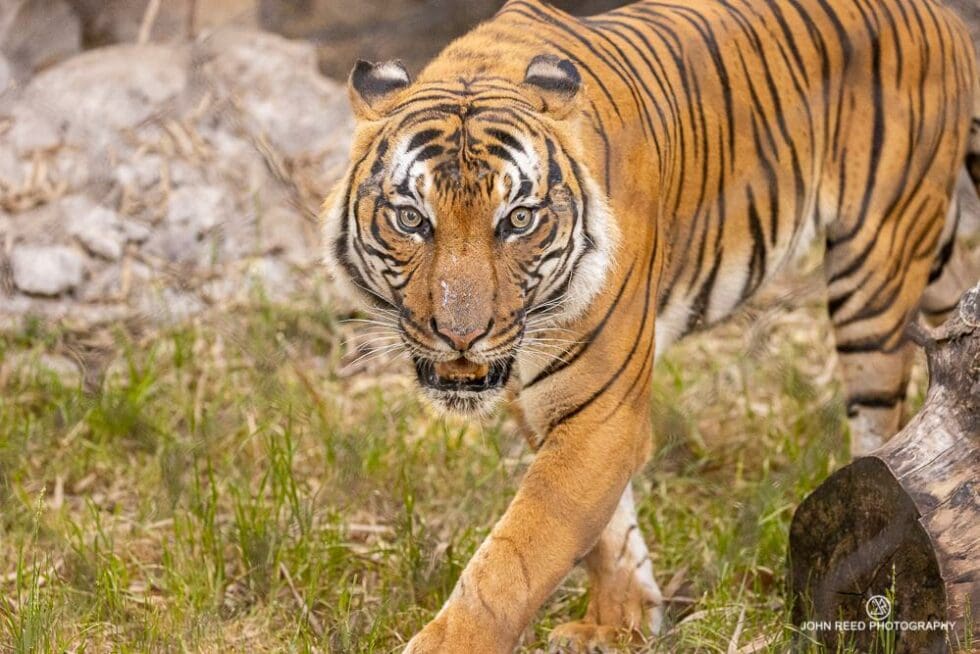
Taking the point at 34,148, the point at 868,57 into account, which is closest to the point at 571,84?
the point at 868,57

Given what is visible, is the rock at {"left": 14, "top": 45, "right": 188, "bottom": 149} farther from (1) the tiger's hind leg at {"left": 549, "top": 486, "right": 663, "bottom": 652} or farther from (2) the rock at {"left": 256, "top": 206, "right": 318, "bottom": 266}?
(1) the tiger's hind leg at {"left": 549, "top": 486, "right": 663, "bottom": 652}

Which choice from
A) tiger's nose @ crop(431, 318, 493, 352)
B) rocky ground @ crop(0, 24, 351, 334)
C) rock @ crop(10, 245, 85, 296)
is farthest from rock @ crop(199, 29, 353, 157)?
tiger's nose @ crop(431, 318, 493, 352)

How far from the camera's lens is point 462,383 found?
2213 millimetres

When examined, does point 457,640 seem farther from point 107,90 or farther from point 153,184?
point 107,90

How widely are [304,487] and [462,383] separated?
1110mm

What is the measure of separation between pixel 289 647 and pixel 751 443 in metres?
1.54

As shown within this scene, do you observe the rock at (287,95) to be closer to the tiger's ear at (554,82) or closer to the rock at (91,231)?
the rock at (91,231)

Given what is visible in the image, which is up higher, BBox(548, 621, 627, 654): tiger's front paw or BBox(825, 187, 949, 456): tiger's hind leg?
BBox(825, 187, 949, 456): tiger's hind leg

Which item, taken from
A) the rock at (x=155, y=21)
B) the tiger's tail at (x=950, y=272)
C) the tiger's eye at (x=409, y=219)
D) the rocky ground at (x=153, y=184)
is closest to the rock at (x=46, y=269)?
the rocky ground at (x=153, y=184)

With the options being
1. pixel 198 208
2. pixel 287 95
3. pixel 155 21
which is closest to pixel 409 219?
pixel 155 21

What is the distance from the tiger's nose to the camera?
81.0 inches

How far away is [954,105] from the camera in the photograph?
2869 millimetres

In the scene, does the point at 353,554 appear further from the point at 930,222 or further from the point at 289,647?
the point at 930,222

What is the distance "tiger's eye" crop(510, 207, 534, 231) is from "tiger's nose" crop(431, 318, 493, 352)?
0.16 m
